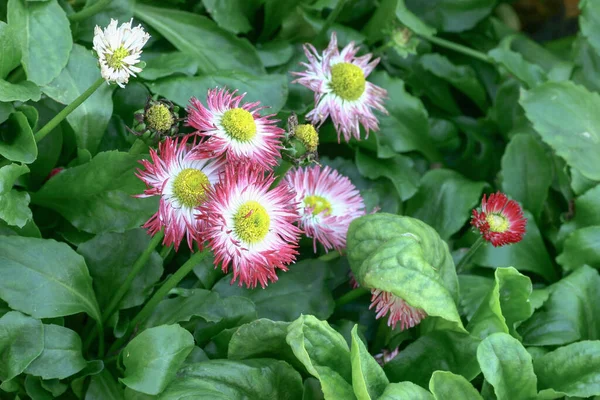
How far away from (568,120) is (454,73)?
257 mm

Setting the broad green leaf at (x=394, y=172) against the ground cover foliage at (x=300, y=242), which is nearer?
the ground cover foliage at (x=300, y=242)

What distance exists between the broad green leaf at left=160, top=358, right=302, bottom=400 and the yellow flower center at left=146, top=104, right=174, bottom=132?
261mm

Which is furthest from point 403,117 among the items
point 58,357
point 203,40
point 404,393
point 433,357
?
point 58,357

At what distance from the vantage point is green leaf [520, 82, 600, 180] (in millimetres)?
1086

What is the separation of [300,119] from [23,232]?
400 mm

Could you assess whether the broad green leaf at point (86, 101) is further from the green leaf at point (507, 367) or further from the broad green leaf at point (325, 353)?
the green leaf at point (507, 367)

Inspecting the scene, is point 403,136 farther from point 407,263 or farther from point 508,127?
point 407,263

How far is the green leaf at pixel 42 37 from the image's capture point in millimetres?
860

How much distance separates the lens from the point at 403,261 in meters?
0.78


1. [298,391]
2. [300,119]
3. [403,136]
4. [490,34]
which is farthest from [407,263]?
[490,34]

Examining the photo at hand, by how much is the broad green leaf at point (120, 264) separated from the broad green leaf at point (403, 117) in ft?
1.55

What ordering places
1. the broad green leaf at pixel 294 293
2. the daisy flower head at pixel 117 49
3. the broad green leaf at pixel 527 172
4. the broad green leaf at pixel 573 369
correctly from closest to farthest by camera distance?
the daisy flower head at pixel 117 49 < the broad green leaf at pixel 573 369 < the broad green leaf at pixel 294 293 < the broad green leaf at pixel 527 172

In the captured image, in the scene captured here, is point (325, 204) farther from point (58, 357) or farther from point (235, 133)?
point (58, 357)

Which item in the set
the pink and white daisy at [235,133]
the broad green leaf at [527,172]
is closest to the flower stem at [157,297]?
the pink and white daisy at [235,133]
